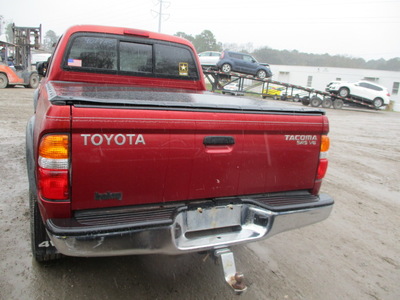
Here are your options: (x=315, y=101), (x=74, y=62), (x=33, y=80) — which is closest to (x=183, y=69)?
(x=74, y=62)

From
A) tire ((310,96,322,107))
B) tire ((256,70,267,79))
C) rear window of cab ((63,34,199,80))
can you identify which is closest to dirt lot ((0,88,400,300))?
rear window of cab ((63,34,199,80))

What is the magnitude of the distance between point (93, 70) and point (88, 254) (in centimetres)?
242

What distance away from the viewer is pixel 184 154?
82.8 inches

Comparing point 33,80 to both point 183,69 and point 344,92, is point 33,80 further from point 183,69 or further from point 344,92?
point 344,92

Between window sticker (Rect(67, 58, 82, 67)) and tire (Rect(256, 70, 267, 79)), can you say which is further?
tire (Rect(256, 70, 267, 79))

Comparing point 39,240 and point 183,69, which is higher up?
point 183,69

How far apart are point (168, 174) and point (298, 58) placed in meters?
78.4

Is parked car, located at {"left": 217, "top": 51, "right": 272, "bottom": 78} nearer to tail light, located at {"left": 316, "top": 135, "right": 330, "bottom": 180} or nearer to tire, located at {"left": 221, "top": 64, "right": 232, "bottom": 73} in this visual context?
tire, located at {"left": 221, "top": 64, "right": 232, "bottom": 73}

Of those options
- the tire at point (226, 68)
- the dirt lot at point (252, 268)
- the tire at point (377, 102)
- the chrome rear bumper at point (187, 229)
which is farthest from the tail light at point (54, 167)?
the tire at point (377, 102)

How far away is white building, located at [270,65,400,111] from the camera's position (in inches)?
1558

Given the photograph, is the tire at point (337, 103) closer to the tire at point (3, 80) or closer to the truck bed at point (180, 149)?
the tire at point (3, 80)

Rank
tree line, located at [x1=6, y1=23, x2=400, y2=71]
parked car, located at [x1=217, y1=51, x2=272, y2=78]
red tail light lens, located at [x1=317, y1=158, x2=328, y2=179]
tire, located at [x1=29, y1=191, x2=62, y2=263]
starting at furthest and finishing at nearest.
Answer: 1. tree line, located at [x1=6, y1=23, x2=400, y2=71]
2. parked car, located at [x1=217, y1=51, x2=272, y2=78]
3. red tail light lens, located at [x1=317, y1=158, x2=328, y2=179]
4. tire, located at [x1=29, y1=191, x2=62, y2=263]

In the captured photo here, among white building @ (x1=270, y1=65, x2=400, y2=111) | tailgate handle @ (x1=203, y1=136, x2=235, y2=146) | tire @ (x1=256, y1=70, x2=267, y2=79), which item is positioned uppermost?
white building @ (x1=270, y1=65, x2=400, y2=111)

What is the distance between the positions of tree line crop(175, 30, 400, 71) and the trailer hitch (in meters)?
58.8
